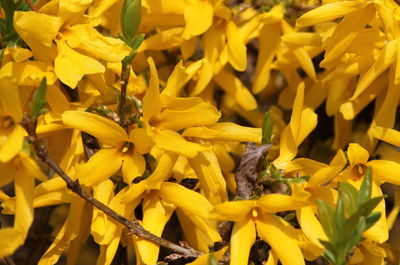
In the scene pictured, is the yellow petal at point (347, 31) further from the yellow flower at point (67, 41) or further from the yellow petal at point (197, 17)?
the yellow flower at point (67, 41)

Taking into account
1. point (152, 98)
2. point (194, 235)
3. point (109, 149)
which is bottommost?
point (194, 235)

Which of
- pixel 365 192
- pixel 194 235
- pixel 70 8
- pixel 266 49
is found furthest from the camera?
pixel 266 49

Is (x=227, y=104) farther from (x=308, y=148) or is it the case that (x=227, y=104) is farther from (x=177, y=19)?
(x=177, y=19)

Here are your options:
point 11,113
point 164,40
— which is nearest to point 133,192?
point 11,113

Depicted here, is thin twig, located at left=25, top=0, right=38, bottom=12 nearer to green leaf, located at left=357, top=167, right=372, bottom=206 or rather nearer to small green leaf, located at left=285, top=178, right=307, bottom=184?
small green leaf, located at left=285, top=178, right=307, bottom=184

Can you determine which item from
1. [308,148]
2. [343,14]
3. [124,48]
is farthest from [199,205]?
[308,148]

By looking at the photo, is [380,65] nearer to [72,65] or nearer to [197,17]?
[197,17]
